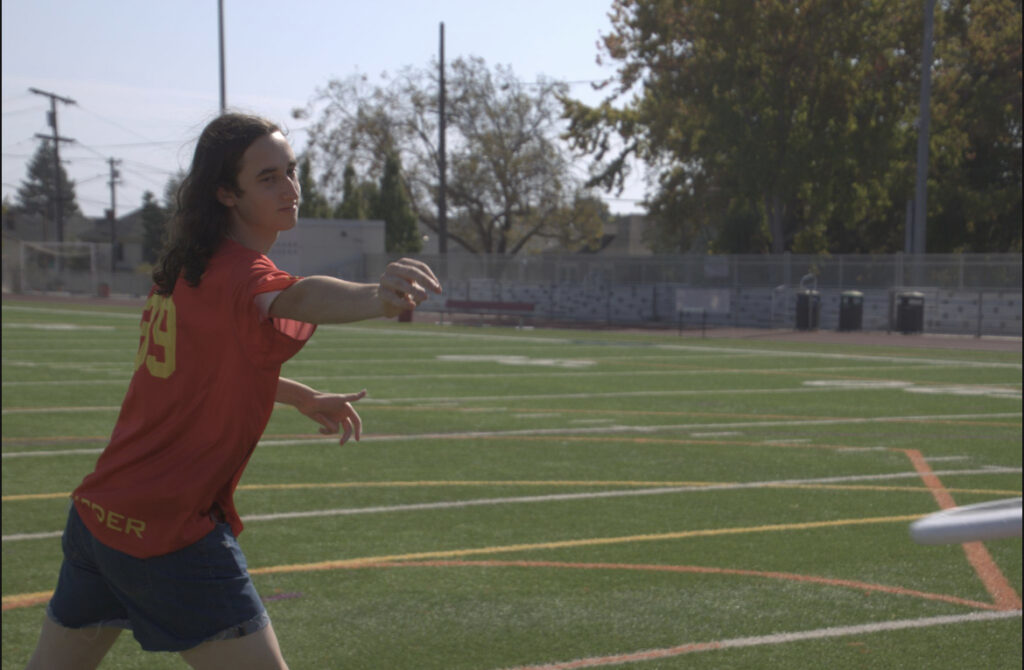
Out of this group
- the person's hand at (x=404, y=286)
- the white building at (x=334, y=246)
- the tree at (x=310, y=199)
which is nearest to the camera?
the person's hand at (x=404, y=286)

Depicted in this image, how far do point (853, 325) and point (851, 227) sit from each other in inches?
491

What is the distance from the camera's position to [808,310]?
38.5 metres

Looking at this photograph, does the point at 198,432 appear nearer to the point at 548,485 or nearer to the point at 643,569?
the point at 643,569

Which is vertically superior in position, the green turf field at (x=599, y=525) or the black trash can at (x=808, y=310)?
the black trash can at (x=808, y=310)

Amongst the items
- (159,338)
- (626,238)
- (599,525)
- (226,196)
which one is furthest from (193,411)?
(626,238)

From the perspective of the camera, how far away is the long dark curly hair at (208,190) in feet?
9.97

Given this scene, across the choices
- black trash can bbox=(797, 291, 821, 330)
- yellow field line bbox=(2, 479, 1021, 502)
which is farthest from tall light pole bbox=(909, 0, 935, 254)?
yellow field line bbox=(2, 479, 1021, 502)

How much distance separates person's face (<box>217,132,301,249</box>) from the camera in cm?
307

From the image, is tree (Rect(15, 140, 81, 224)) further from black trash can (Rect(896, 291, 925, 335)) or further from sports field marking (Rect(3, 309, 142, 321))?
black trash can (Rect(896, 291, 925, 335))

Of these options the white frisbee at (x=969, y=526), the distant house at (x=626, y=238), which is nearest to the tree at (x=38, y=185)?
the distant house at (x=626, y=238)

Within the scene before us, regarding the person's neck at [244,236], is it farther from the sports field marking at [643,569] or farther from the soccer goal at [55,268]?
the soccer goal at [55,268]

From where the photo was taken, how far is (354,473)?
9.84 metres

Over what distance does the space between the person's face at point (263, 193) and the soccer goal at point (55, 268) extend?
7239 centimetres

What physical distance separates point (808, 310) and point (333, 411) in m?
36.2
